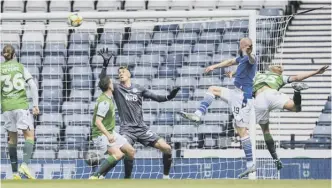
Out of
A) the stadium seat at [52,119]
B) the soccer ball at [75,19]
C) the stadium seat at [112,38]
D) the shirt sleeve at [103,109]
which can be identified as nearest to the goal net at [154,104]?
the stadium seat at [52,119]

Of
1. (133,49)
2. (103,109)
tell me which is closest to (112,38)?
(133,49)

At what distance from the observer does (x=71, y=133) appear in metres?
18.2

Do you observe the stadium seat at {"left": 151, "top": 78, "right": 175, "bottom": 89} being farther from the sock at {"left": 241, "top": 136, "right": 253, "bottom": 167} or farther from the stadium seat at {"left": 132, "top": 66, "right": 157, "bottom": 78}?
the sock at {"left": 241, "top": 136, "right": 253, "bottom": 167}

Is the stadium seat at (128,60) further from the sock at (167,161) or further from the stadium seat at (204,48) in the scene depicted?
the sock at (167,161)

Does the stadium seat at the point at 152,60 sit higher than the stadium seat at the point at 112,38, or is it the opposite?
the stadium seat at the point at 112,38

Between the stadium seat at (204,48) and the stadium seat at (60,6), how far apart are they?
486cm

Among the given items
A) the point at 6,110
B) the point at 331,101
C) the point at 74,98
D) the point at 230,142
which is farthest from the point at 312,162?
the point at 6,110

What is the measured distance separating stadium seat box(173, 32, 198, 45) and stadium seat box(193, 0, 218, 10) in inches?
102

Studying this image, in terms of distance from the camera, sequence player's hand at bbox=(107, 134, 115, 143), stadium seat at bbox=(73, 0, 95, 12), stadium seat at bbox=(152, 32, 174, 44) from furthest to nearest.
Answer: stadium seat at bbox=(73, 0, 95, 12), stadium seat at bbox=(152, 32, 174, 44), player's hand at bbox=(107, 134, 115, 143)

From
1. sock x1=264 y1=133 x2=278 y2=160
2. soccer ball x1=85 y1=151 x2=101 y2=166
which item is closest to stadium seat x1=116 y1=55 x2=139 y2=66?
soccer ball x1=85 y1=151 x2=101 y2=166

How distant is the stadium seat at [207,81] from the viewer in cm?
1847

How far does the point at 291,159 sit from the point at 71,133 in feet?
12.2

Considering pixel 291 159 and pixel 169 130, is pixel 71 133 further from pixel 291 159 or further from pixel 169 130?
pixel 291 159

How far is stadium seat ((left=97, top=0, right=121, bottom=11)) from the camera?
76.3 feet
